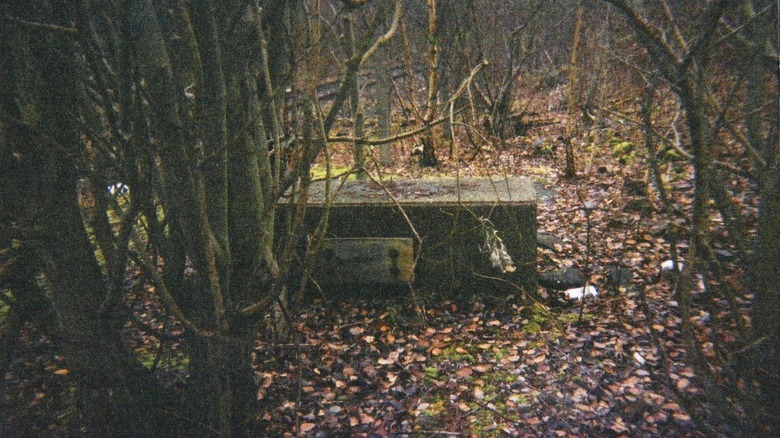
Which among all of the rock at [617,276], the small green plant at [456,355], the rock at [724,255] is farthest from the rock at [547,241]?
the small green plant at [456,355]

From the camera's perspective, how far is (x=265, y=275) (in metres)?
2.85

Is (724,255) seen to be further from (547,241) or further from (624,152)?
(624,152)

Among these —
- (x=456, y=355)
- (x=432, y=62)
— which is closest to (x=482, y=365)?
(x=456, y=355)

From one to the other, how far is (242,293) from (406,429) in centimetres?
125

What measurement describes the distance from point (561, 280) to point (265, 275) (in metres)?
2.97

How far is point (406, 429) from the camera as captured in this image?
3137 millimetres

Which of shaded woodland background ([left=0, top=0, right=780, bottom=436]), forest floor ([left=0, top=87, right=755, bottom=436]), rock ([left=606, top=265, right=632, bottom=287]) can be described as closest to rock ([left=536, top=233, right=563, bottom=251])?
forest floor ([left=0, top=87, right=755, bottom=436])

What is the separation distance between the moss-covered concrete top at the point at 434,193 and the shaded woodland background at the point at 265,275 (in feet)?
2.92

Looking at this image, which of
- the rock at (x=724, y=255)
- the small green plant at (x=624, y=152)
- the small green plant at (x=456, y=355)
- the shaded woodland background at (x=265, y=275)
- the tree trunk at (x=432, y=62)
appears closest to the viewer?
the shaded woodland background at (x=265, y=275)

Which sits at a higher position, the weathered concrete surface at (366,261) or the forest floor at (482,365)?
the weathered concrete surface at (366,261)

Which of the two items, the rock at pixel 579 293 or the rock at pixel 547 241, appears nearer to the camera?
the rock at pixel 579 293

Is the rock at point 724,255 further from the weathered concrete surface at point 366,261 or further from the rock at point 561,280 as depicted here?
the weathered concrete surface at point 366,261

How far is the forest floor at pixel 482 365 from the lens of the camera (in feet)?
10.2

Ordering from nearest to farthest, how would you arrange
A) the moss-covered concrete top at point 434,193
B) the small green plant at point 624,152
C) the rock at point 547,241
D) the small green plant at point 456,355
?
the small green plant at point 456,355 < the moss-covered concrete top at point 434,193 < the rock at point 547,241 < the small green plant at point 624,152
